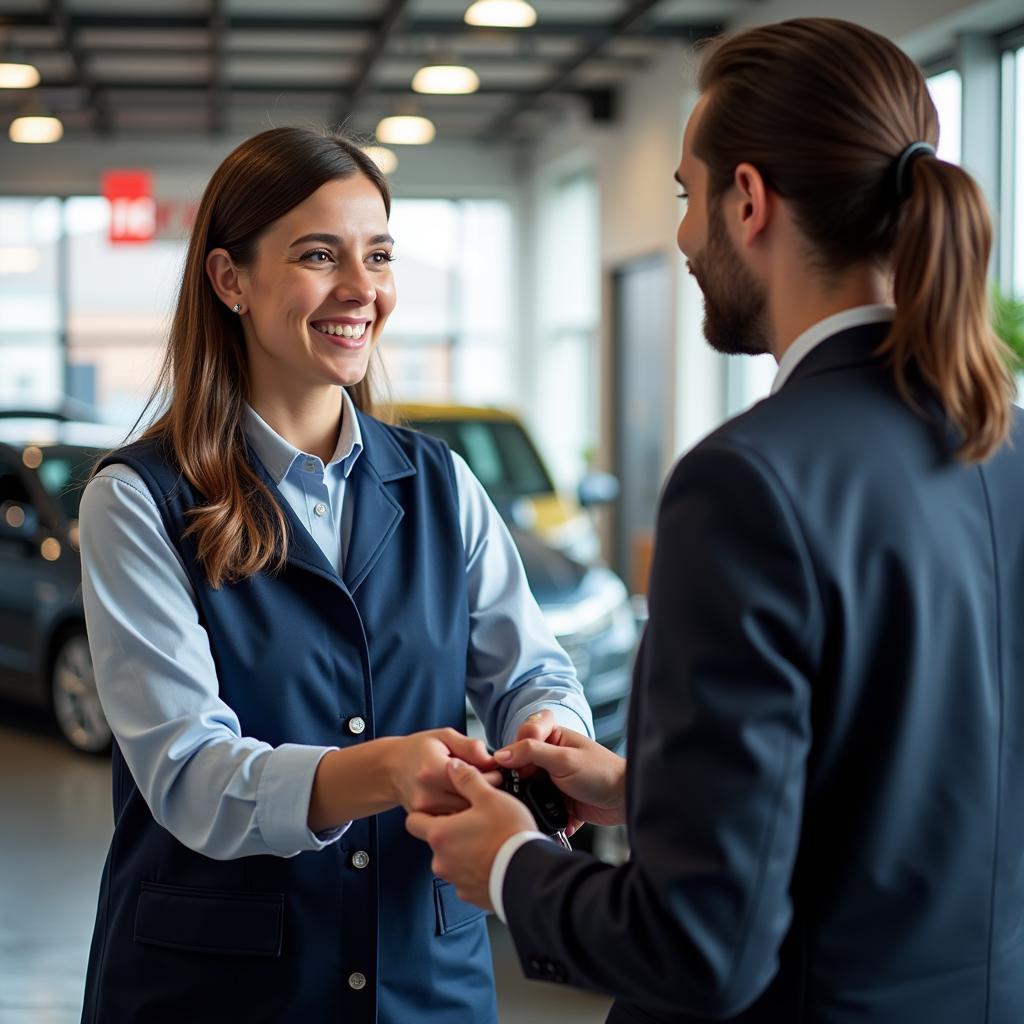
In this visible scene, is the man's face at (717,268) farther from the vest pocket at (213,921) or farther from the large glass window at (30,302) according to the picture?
the large glass window at (30,302)

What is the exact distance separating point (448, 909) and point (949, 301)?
0.97 meters

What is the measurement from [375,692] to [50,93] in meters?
11.6

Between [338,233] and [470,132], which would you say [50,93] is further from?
[338,233]

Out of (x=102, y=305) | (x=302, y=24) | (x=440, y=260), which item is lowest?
(x=102, y=305)

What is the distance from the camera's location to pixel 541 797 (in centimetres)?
160

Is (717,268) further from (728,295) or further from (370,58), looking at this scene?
(370,58)

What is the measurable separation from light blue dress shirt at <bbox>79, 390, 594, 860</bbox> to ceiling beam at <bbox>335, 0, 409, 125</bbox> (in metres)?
5.89

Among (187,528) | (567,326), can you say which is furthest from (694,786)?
(567,326)

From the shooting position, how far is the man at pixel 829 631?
41.8 inches

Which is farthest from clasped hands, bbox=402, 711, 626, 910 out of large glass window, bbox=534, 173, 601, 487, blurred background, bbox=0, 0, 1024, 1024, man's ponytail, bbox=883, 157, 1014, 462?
large glass window, bbox=534, 173, 601, 487

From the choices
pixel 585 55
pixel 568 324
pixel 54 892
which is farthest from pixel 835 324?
A: pixel 568 324

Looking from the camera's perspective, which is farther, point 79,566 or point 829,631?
point 79,566

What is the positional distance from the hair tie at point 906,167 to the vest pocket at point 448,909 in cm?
97

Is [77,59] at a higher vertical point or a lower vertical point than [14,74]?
higher
